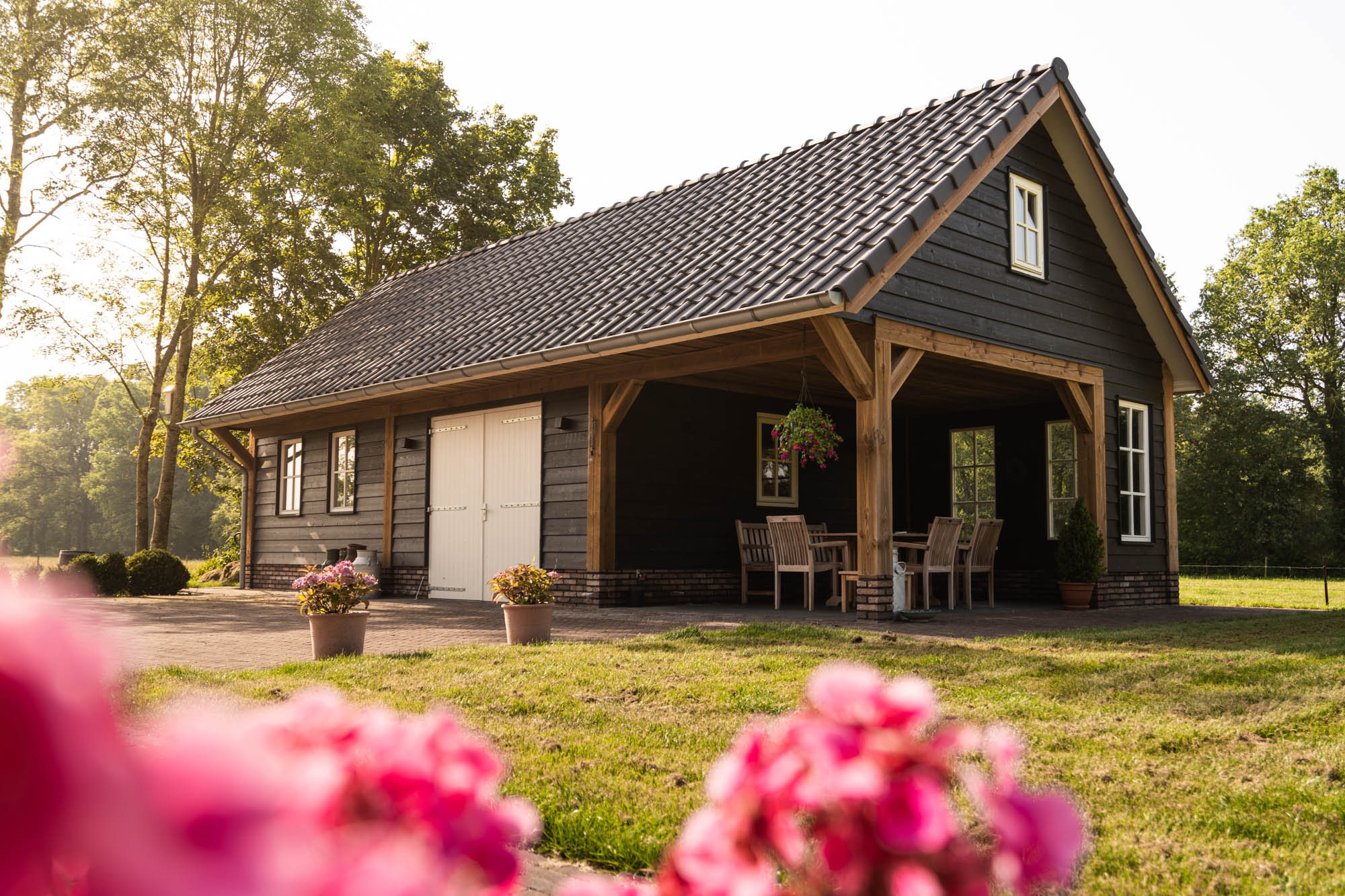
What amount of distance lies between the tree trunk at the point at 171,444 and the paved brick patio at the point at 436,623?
6138mm

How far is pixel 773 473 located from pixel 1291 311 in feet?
88.6

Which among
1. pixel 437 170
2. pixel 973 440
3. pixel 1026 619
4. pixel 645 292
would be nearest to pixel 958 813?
pixel 1026 619

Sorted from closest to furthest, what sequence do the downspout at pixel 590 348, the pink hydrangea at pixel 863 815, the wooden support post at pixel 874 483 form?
1. the pink hydrangea at pixel 863 815
2. the downspout at pixel 590 348
3. the wooden support post at pixel 874 483

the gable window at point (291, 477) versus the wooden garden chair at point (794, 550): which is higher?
the gable window at point (291, 477)

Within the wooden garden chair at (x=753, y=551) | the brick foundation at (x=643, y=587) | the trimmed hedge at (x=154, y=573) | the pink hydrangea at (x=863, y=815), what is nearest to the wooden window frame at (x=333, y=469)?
the trimmed hedge at (x=154, y=573)

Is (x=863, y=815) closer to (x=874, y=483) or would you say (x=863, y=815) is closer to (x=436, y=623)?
(x=874, y=483)

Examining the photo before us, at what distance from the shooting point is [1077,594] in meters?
11.9

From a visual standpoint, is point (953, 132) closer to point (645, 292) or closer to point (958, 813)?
point (645, 292)

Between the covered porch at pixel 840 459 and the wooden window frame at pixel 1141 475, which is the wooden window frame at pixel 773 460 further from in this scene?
the wooden window frame at pixel 1141 475

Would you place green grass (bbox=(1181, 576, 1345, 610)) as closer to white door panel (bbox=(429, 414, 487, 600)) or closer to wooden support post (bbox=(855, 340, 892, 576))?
wooden support post (bbox=(855, 340, 892, 576))

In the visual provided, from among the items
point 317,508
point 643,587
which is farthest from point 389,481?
point 643,587

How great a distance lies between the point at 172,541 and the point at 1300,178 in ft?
163

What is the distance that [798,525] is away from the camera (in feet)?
36.8

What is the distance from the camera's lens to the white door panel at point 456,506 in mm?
13070
